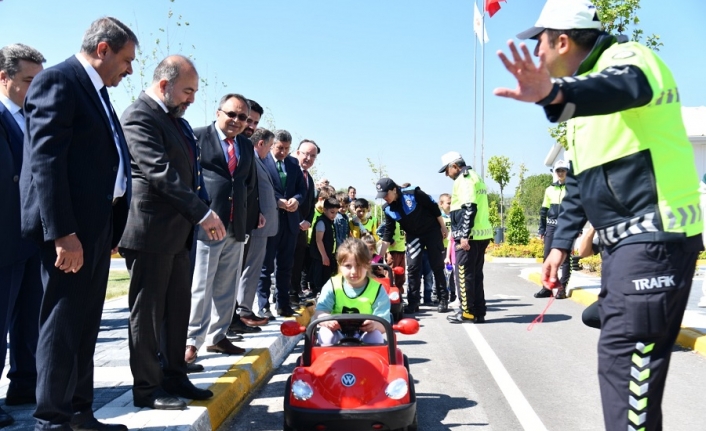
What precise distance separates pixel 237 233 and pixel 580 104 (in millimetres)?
4136

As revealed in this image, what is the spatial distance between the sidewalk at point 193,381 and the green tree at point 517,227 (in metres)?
24.1

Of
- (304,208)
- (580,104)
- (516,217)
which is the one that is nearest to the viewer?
(580,104)

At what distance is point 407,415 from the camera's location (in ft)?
12.6

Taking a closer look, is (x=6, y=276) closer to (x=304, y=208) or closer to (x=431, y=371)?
(x=431, y=371)

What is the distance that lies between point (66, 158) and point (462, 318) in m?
6.89

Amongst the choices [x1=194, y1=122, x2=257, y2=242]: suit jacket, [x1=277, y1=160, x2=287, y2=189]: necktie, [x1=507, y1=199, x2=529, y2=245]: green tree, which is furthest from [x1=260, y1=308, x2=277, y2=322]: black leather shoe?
[x1=507, y1=199, x2=529, y2=245]: green tree

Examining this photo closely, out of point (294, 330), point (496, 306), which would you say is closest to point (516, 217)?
point (496, 306)

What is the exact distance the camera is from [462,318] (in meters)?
9.30

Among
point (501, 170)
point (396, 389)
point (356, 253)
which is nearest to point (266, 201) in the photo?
point (356, 253)

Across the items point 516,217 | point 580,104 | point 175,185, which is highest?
point 580,104

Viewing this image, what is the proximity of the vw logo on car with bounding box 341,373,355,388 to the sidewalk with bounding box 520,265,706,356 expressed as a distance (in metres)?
2.76

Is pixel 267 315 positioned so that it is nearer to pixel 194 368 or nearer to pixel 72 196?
pixel 194 368

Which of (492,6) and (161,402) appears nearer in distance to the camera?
(161,402)

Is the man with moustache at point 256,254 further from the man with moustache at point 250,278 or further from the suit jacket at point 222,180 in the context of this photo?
the suit jacket at point 222,180
